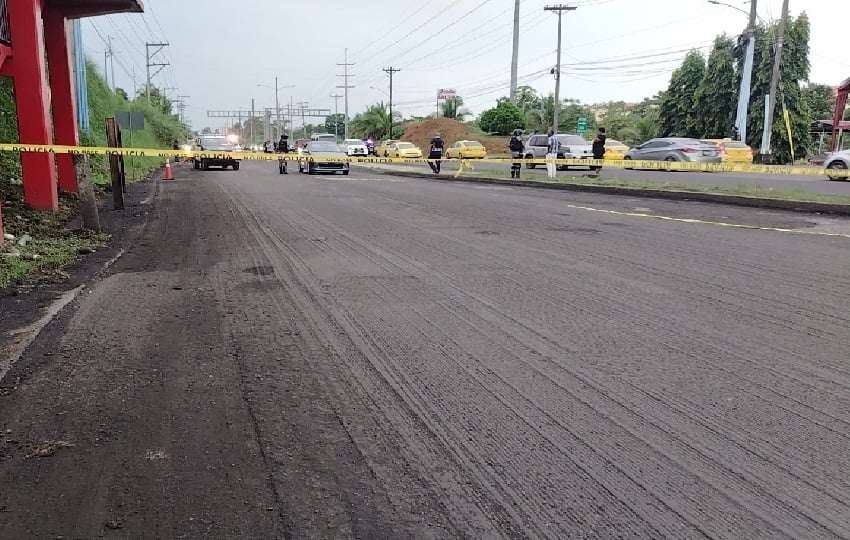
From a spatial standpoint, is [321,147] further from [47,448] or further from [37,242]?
[47,448]

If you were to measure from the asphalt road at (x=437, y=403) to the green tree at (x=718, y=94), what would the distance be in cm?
4377

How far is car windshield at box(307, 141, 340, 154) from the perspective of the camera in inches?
1173

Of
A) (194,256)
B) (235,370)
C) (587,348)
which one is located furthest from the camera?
(194,256)

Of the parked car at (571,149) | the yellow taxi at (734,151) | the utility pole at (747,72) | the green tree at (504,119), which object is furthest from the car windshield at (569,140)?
the green tree at (504,119)

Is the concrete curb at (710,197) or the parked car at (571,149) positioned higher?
the parked car at (571,149)

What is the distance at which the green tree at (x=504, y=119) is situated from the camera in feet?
220

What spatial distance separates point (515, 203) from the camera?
613 inches

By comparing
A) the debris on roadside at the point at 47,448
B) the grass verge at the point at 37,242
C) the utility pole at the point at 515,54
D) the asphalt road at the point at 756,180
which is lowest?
the debris on roadside at the point at 47,448

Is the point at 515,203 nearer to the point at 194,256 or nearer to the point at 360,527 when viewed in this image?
the point at 194,256

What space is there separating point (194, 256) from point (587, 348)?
18.3 ft

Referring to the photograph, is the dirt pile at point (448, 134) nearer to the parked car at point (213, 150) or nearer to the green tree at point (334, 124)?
the parked car at point (213, 150)

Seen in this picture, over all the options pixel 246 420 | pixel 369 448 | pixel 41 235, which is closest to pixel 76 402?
pixel 246 420

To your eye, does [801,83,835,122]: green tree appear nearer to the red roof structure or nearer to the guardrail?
the red roof structure

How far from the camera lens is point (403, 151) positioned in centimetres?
5206
